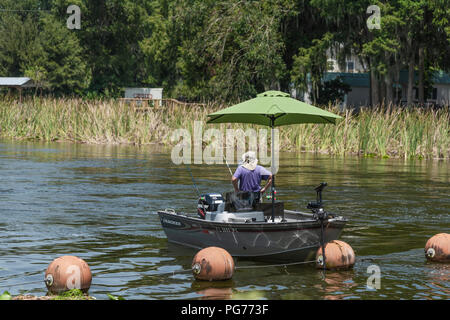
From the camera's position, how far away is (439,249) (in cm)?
1389

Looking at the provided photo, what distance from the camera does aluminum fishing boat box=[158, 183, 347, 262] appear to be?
518 inches

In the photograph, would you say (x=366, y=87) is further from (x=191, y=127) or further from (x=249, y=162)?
(x=249, y=162)

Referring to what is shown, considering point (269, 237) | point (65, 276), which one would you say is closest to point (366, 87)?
point (269, 237)

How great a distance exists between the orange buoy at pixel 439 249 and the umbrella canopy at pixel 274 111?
2656mm

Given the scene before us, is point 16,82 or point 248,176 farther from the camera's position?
point 16,82

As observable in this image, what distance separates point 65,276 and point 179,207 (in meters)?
9.72

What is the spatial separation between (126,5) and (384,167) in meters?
64.3

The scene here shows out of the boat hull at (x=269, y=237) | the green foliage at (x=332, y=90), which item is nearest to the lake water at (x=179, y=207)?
the boat hull at (x=269, y=237)

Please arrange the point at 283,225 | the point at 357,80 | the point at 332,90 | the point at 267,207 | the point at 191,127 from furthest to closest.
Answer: the point at 357,80 → the point at 332,90 → the point at 191,127 → the point at 267,207 → the point at 283,225

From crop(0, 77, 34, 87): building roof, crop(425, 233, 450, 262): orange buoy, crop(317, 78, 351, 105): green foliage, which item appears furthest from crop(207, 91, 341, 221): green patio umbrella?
crop(0, 77, 34, 87): building roof

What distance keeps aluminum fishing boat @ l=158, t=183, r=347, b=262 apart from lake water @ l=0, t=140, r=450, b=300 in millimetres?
303

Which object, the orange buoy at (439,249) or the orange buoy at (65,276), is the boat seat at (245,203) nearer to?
the orange buoy at (439,249)

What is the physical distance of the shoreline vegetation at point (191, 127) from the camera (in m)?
35.1

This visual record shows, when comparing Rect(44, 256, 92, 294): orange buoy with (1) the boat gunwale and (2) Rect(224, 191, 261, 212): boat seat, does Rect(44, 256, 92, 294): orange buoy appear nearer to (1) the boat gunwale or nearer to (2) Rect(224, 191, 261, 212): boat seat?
(1) the boat gunwale
